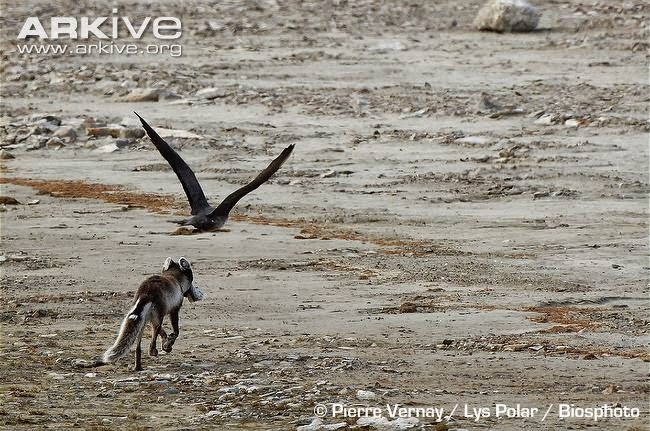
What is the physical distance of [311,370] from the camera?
10570 millimetres

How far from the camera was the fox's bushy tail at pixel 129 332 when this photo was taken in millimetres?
10531

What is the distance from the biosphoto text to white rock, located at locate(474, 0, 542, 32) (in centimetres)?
→ 561

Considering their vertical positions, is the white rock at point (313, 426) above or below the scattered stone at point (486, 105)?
below

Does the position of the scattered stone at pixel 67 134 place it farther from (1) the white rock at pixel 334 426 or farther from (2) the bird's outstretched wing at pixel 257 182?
(1) the white rock at pixel 334 426

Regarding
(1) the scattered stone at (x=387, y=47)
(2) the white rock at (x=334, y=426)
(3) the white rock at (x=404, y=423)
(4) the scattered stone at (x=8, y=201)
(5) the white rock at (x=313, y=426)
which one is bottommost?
(5) the white rock at (x=313, y=426)

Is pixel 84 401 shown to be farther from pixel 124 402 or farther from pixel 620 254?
pixel 620 254

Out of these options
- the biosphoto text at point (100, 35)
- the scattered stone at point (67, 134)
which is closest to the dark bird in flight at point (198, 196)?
the scattered stone at point (67, 134)

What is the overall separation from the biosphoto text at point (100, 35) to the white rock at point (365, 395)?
18913mm

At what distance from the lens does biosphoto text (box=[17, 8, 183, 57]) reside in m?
28.9

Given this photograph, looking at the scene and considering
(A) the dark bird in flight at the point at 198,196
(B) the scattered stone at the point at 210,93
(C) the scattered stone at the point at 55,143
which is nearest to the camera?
(A) the dark bird in flight at the point at 198,196

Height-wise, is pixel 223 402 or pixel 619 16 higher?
pixel 619 16

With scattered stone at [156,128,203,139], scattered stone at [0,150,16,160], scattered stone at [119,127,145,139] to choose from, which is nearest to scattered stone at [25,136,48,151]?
scattered stone at [0,150,16,160]

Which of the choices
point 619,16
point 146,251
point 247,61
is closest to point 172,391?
point 146,251

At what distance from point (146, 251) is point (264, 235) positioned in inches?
54.8
